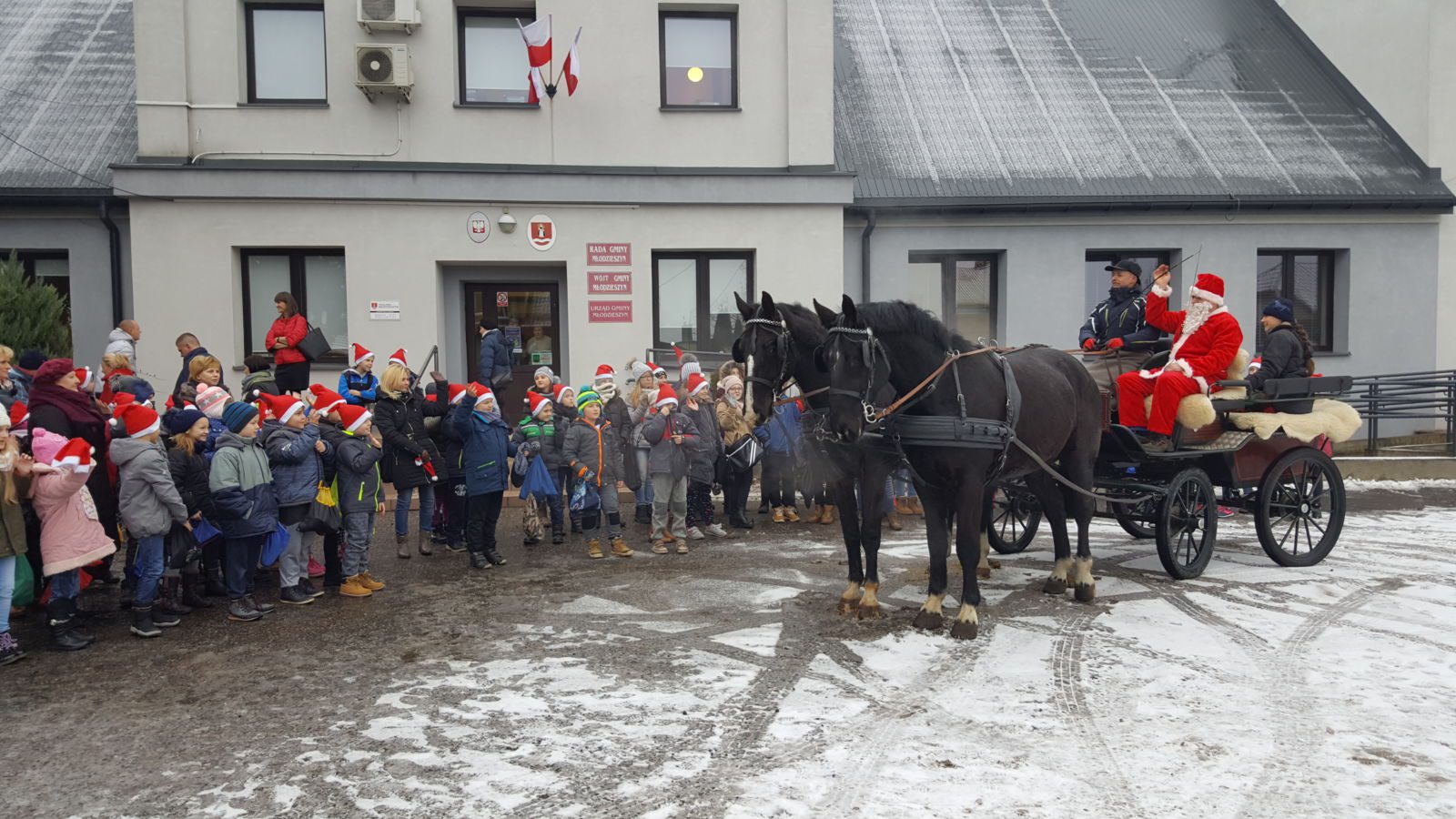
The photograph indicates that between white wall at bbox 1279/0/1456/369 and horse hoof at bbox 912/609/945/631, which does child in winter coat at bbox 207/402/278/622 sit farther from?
white wall at bbox 1279/0/1456/369

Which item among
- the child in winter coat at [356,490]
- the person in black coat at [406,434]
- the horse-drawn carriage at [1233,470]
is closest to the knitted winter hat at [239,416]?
the child in winter coat at [356,490]

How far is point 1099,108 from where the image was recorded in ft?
55.6

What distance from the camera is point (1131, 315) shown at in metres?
8.73

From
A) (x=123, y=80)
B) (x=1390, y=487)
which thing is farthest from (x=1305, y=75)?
(x=123, y=80)

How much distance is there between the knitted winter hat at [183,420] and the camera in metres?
6.91

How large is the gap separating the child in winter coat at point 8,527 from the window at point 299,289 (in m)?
7.66

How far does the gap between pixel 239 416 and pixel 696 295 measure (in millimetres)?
8304

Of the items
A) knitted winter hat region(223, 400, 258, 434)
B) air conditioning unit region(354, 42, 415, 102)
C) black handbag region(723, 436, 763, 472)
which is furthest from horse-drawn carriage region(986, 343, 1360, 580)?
air conditioning unit region(354, 42, 415, 102)

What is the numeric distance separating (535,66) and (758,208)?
360cm

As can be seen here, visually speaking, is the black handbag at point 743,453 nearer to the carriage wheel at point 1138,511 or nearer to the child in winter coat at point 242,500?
the carriage wheel at point 1138,511

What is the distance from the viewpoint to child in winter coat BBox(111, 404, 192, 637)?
638 cm

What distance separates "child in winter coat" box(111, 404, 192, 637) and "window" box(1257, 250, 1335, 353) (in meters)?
16.2

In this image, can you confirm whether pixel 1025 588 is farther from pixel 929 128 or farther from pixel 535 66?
pixel 929 128


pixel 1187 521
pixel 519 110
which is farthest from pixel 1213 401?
pixel 519 110
